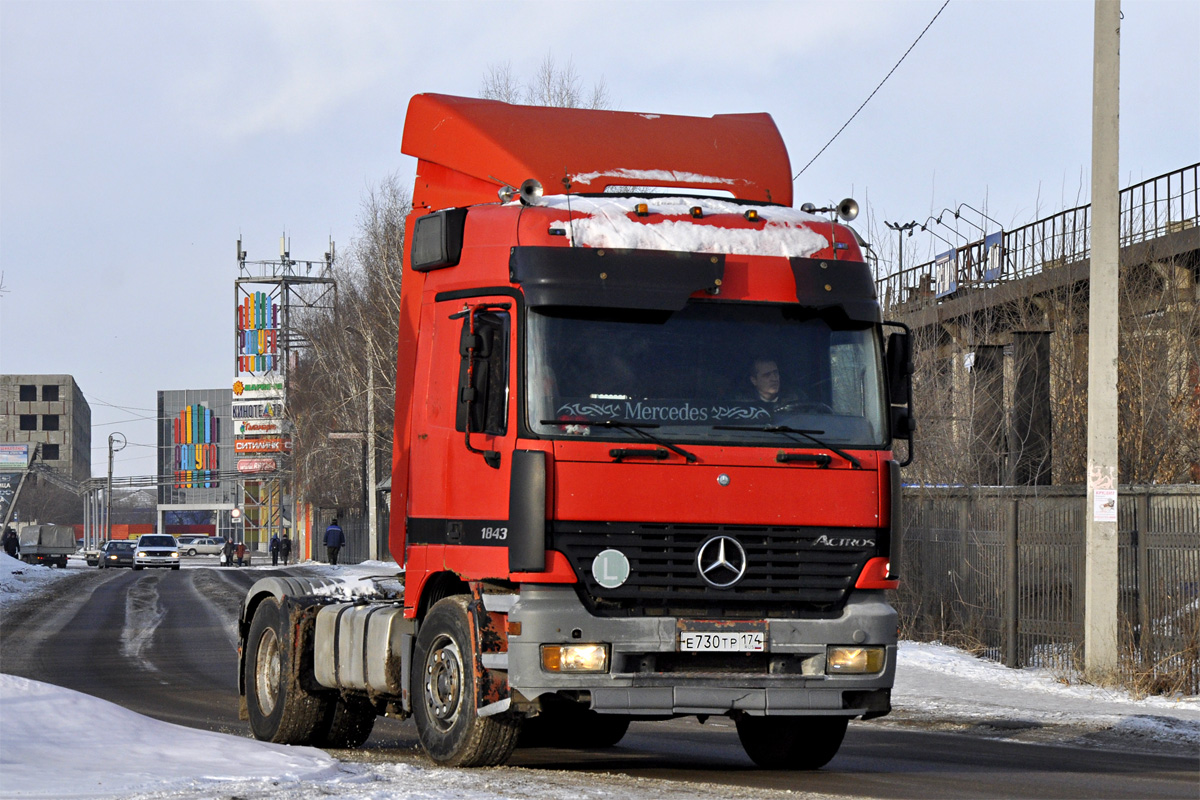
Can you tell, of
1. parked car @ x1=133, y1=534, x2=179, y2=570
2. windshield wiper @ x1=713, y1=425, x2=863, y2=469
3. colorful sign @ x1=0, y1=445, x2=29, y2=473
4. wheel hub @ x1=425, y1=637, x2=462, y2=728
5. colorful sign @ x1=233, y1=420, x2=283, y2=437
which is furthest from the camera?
colorful sign @ x1=0, y1=445, x2=29, y2=473

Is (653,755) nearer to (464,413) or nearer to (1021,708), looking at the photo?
(464,413)

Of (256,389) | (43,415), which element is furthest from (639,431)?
(43,415)

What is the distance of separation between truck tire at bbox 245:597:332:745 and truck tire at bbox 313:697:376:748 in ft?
0.18

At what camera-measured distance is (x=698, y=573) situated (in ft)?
28.7

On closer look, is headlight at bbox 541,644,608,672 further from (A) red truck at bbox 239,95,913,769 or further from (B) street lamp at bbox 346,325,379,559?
(B) street lamp at bbox 346,325,379,559

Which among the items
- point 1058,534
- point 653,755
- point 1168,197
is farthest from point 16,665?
point 1168,197

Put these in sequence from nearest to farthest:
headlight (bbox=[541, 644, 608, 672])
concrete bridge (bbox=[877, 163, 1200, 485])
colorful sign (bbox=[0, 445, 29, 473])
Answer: headlight (bbox=[541, 644, 608, 672]), concrete bridge (bbox=[877, 163, 1200, 485]), colorful sign (bbox=[0, 445, 29, 473])

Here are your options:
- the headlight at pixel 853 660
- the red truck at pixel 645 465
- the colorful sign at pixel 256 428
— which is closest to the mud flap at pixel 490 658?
the red truck at pixel 645 465

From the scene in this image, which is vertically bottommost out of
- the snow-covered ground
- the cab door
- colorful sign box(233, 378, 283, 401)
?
the snow-covered ground

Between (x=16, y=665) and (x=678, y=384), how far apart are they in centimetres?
1390

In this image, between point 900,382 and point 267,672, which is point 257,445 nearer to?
point 267,672

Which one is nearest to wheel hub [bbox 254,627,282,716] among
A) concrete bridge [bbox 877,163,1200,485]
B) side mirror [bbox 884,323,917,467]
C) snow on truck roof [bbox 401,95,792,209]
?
snow on truck roof [bbox 401,95,792,209]

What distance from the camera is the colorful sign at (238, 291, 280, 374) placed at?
11181cm

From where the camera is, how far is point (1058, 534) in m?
16.9
